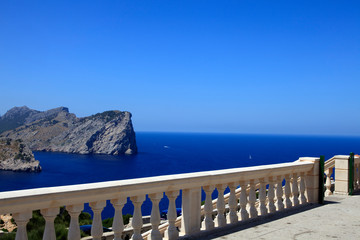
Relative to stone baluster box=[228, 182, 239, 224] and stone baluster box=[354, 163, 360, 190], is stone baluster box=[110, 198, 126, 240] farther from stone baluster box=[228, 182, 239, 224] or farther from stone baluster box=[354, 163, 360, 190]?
stone baluster box=[354, 163, 360, 190]

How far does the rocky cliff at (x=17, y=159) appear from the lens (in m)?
126

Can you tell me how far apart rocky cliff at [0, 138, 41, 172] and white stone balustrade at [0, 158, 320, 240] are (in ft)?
431

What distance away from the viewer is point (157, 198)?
183 inches

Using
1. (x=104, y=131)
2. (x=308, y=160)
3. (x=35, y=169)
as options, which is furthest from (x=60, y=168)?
(x=308, y=160)

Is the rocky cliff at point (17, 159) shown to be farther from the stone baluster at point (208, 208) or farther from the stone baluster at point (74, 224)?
the stone baluster at point (74, 224)

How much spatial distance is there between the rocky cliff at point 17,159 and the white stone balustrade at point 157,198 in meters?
131

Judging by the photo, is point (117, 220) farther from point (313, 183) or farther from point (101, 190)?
point (313, 183)

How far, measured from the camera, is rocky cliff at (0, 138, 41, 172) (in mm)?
125794

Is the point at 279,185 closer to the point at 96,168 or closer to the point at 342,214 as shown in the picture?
the point at 342,214

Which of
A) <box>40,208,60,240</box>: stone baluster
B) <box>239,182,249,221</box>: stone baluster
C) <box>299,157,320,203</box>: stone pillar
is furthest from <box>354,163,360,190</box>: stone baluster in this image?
<box>40,208,60,240</box>: stone baluster

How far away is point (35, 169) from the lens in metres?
125

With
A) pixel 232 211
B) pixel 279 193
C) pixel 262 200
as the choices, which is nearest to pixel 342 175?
pixel 279 193

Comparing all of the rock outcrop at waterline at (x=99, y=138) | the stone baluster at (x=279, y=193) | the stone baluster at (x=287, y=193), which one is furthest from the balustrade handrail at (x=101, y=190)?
the rock outcrop at waterline at (x=99, y=138)

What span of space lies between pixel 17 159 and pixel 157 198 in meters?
140
